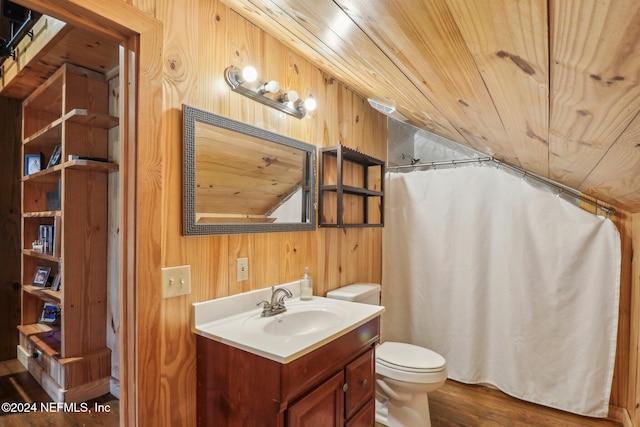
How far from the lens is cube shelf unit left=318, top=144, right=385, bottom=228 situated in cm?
207

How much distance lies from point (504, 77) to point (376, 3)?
309 millimetres

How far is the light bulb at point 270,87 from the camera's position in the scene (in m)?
1.60

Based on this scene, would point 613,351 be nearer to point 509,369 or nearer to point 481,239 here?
point 509,369

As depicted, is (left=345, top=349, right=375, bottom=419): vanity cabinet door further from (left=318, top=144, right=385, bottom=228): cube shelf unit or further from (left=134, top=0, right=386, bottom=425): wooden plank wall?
(left=318, top=144, right=385, bottom=228): cube shelf unit

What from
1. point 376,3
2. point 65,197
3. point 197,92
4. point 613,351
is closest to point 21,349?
point 65,197

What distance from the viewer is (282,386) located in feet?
3.65

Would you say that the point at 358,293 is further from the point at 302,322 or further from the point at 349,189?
the point at 349,189

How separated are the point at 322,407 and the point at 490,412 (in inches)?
59.7

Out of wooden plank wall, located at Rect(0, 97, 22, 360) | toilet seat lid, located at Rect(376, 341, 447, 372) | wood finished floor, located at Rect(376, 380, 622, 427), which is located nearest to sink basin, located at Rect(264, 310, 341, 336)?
toilet seat lid, located at Rect(376, 341, 447, 372)

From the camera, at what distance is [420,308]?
2.68 m

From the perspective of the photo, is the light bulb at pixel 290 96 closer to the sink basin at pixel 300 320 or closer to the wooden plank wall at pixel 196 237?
the wooden plank wall at pixel 196 237

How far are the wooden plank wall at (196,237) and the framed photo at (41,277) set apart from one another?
82.1 inches

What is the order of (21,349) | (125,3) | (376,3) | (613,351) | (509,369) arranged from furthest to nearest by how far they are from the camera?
(21,349) → (509,369) → (613,351) → (125,3) → (376,3)

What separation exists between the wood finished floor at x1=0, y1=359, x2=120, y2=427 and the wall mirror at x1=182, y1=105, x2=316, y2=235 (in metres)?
1.56
